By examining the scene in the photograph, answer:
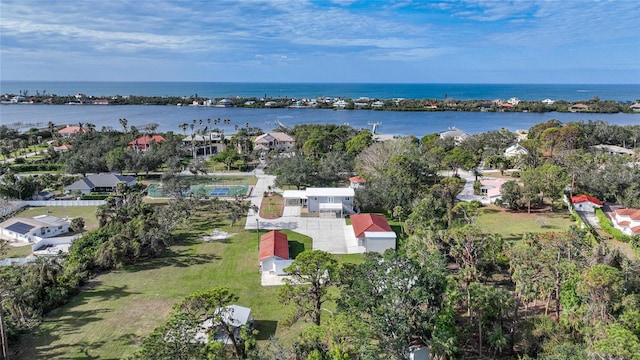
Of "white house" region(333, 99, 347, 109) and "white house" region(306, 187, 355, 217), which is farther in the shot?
"white house" region(333, 99, 347, 109)

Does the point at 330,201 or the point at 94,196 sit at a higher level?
the point at 330,201

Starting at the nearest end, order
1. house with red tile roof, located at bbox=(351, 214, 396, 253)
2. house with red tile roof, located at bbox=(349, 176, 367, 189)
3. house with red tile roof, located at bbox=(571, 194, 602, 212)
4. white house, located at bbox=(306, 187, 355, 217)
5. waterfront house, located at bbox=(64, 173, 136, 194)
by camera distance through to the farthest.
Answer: house with red tile roof, located at bbox=(351, 214, 396, 253), house with red tile roof, located at bbox=(571, 194, 602, 212), white house, located at bbox=(306, 187, 355, 217), waterfront house, located at bbox=(64, 173, 136, 194), house with red tile roof, located at bbox=(349, 176, 367, 189)

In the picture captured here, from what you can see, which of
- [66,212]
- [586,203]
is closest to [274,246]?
[66,212]

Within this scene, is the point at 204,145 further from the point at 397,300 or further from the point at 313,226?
the point at 397,300

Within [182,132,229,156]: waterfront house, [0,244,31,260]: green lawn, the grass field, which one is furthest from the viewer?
[182,132,229,156]: waterfront house

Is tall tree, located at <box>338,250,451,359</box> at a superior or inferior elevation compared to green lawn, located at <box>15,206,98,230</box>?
superior

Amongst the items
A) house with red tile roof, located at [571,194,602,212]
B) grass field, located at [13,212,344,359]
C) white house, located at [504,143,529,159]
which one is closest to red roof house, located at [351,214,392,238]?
grass field, located at [13,212,344,359]

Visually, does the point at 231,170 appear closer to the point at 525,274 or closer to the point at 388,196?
the point at 388,196

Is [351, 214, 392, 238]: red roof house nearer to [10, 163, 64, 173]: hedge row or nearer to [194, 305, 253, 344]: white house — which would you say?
[194, 305, 253, 344]: white house
